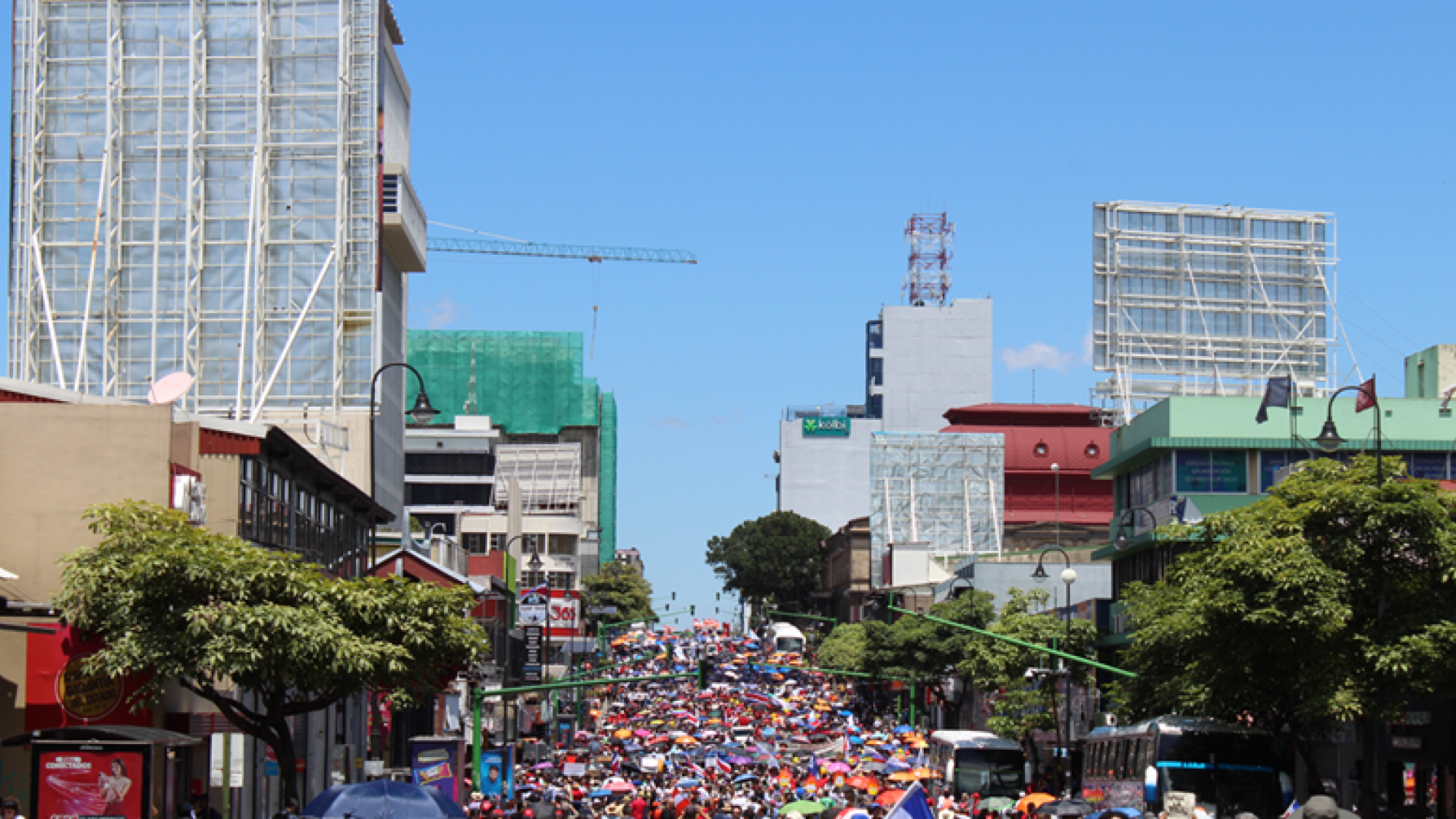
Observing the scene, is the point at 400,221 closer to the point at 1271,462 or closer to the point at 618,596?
the point at 1271,462

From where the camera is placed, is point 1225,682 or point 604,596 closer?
point 1225,682

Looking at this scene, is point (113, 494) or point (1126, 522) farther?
point (1126, 522)

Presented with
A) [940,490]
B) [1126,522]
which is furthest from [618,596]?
[1126,522]

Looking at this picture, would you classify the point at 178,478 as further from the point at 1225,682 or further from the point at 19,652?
the point at 1225,682

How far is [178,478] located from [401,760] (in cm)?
3467

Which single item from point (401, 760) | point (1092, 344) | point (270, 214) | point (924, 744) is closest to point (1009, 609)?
point (924, 744)

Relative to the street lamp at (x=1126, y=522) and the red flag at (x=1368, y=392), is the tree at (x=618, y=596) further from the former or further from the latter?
the red flag at (x=1368, y=392)

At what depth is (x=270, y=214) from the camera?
8581 cm

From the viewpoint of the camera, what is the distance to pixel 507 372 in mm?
168875

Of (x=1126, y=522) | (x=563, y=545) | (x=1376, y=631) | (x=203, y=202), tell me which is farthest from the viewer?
(x=563, y=545)

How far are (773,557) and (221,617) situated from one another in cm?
15651

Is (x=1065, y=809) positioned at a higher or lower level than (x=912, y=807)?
lower

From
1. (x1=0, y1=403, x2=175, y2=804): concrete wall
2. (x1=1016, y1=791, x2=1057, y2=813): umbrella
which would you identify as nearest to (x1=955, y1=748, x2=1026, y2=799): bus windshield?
(x1=1016, y1=791, x2=1057, y2=813): umbrella

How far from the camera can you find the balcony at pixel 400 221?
88.3 meters
